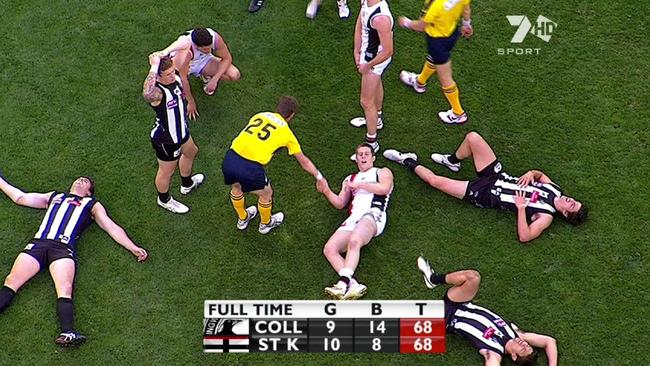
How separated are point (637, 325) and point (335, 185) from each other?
352 cm

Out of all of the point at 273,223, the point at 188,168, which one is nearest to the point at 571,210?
the point at 273,223

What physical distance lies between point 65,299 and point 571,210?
211 inches

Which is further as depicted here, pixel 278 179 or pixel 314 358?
pixel 278 179

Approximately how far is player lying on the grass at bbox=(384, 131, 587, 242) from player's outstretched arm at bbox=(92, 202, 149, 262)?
3216mm

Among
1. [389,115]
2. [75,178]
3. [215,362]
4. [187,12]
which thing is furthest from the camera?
[187,12]

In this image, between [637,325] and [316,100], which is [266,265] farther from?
[637,325]

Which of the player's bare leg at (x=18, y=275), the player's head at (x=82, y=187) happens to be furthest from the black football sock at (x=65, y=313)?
the player's head at (x=82, y=187)

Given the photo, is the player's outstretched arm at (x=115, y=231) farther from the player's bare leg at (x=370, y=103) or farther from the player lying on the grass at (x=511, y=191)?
the player lying on the grass at (x=511, y=191)

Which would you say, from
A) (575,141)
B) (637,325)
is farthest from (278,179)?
(637,325)

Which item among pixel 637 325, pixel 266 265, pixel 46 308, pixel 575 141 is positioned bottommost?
pixel 46 308

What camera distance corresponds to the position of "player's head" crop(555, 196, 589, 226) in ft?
26.5

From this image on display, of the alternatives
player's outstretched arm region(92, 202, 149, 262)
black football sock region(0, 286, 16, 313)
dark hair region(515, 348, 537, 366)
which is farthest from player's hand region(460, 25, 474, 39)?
black football sock region(0, 286, 16, 313)

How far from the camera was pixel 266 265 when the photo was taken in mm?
8008

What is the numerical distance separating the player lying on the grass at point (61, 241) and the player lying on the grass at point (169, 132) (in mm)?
711
